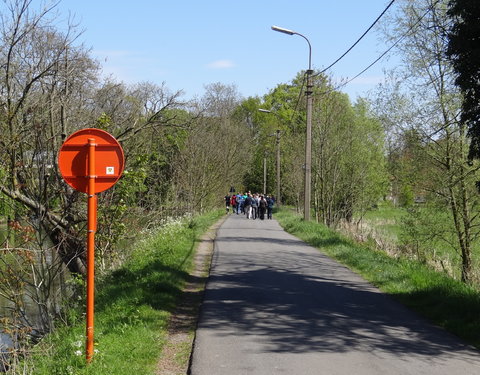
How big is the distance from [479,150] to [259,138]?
62328mm

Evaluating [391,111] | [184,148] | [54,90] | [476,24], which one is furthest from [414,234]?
[184,148]

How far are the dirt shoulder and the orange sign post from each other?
97 cm

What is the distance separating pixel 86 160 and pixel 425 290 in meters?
6.84

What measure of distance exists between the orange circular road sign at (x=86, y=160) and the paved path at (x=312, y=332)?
2261 mm

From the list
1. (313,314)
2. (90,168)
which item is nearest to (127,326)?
(90,168)

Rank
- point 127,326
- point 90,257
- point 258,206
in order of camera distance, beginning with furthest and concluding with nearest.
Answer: point 258,206
point 127,326
point 90,257

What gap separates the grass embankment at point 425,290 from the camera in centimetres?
819

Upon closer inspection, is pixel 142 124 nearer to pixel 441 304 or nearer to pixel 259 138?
pixel 441 304

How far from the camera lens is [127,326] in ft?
24.8

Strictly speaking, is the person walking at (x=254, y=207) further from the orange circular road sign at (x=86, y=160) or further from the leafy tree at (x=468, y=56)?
the orange circular road sign at (x=86, y=160)

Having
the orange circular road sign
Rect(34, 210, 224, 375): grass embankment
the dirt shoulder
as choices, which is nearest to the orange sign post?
the orange circular road sign

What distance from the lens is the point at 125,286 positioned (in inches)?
411

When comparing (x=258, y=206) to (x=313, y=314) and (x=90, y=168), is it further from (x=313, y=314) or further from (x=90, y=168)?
(x=90, y=168)

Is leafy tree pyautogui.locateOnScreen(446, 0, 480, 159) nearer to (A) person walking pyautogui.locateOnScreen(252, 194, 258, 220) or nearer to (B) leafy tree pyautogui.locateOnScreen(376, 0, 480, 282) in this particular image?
(B) leafy tree pyautogui.locateOnScreen(376, 0, 480, 282)
